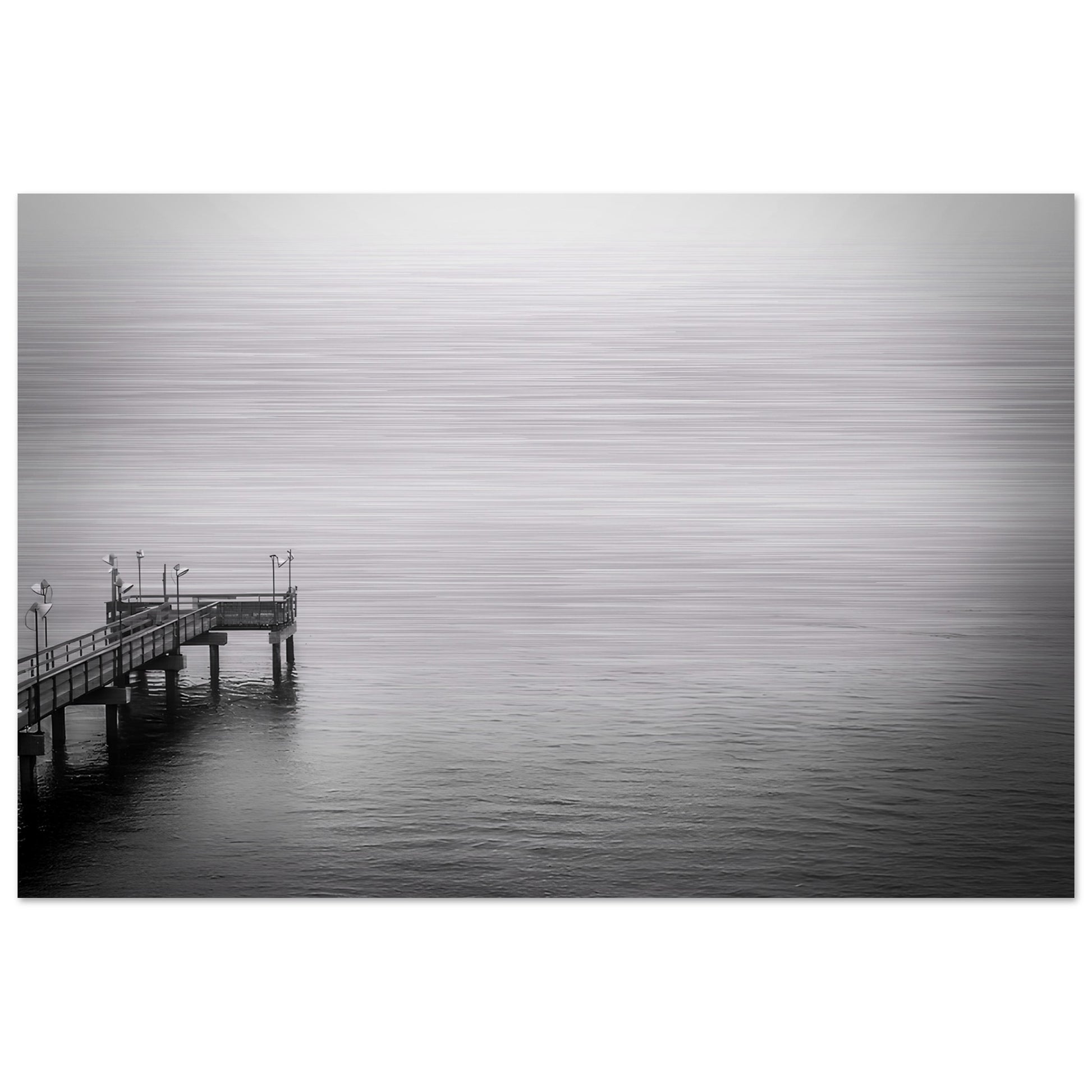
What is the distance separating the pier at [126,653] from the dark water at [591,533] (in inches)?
12.2

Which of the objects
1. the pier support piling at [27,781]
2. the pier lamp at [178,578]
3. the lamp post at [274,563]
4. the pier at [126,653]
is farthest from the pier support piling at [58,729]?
the lamp post at [274,563]

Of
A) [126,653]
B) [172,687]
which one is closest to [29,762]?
[126,653]

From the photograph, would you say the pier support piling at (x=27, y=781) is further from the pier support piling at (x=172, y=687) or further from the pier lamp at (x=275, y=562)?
the pier support piling at (x=172, y=687)

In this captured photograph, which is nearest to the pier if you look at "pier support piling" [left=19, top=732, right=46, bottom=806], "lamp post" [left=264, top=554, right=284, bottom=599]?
"pier support piling" [left=19, top=732, right=46, bottom=806]

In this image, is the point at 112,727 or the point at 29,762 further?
the point at 112,727

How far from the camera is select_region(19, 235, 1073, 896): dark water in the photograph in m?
6.66

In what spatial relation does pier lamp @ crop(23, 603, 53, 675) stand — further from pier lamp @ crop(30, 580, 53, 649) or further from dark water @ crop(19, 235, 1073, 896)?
dark water @ crop(19, 235, 1073, 896)

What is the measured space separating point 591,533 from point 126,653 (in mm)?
3851

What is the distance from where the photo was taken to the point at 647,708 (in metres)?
7.68

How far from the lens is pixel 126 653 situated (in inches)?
336

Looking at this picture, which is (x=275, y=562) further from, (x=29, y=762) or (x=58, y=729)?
(x=58, y=729)
